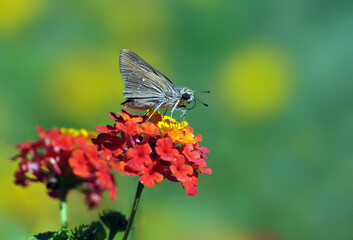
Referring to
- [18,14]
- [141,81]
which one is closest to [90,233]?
[141,81]

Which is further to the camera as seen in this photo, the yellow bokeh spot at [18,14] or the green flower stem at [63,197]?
the yellow bokeh spot at [18,14]

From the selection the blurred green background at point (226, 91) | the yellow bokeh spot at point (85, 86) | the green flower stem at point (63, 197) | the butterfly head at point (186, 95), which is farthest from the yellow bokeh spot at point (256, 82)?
the green flower stem at point (63, 197)

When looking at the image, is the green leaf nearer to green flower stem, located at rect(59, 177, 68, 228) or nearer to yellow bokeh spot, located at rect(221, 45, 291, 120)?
green flower stem, located at rect(59, 177, 68, 228)

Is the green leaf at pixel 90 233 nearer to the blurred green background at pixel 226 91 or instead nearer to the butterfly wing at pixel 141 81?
the butterfly wing at pixel 141 81

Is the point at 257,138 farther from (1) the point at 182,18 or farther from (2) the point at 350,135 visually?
(1) the point at 182,18

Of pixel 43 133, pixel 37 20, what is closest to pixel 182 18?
pixel 37 20

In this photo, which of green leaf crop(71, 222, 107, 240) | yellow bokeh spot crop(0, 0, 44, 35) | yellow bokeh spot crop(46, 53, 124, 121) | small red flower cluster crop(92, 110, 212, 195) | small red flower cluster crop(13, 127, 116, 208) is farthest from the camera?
yellow bokeh spot crop(0, 0, 44, 35)

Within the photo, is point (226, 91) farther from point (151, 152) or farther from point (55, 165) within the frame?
point (151, 152)

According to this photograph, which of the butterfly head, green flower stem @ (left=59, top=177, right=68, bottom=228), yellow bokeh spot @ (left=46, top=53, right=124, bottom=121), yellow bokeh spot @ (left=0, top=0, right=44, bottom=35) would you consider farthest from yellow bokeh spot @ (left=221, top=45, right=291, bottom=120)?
green flower stem @ (left=59, top=177, right=68, bottom=228)
